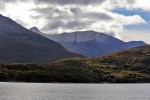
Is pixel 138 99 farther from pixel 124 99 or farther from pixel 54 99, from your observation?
pixel 54 99

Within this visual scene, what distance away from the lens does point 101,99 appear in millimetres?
114562

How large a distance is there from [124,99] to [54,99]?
25761 mm

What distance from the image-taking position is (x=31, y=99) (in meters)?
105

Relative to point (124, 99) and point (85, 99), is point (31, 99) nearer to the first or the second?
point (85, 99)

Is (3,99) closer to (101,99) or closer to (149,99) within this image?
(101,99)

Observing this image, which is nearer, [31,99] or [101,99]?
[31,99]

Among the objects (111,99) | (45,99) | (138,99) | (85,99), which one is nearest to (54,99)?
(45,99)

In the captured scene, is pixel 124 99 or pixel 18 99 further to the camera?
pixel 124 99

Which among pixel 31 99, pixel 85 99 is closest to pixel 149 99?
pixel 85 99

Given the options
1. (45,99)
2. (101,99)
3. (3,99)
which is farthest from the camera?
(101,99)

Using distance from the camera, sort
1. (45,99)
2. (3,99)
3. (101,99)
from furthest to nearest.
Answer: (101,99) < (45,99) < (3,99)

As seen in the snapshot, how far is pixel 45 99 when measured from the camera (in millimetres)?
107062

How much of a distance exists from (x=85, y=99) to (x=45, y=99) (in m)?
14.5

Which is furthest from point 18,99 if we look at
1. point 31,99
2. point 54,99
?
point 54,99
